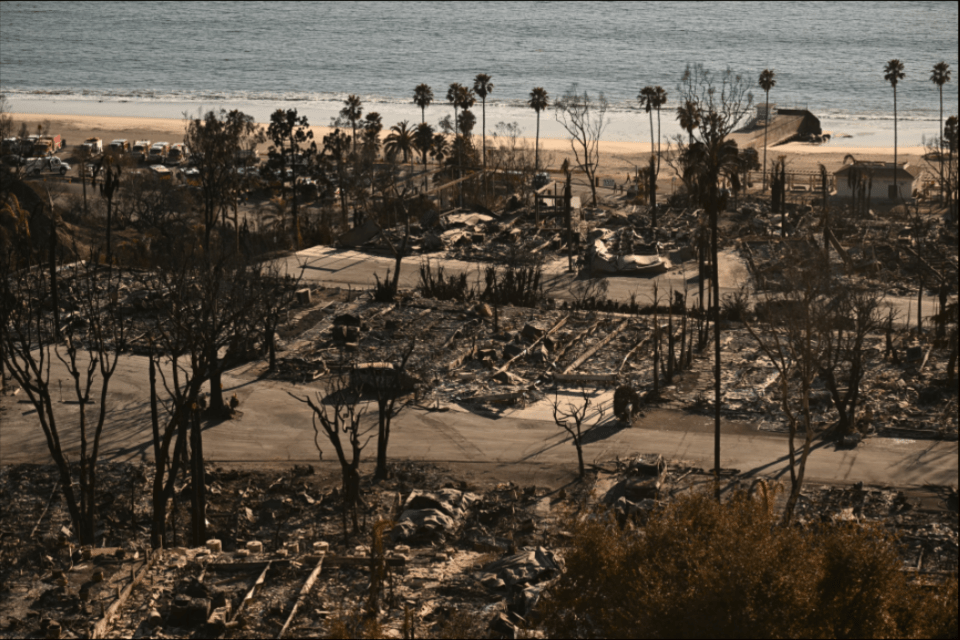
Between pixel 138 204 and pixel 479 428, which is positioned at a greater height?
pixel 138 204

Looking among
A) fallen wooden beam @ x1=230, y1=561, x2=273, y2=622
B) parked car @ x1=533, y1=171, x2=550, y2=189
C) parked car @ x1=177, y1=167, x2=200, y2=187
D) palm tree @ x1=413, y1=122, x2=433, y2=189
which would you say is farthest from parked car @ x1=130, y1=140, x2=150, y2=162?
fallen wooden beam @ x1=230, y1=561, x2=273, y2=622

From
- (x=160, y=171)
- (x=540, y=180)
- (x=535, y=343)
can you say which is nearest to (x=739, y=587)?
(x=535, y=343)

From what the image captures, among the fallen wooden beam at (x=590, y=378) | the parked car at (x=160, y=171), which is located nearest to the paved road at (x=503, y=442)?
the fallen wooden beam at (x=590, y=378)

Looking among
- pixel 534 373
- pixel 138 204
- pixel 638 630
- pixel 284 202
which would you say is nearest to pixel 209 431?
pixel 534 373

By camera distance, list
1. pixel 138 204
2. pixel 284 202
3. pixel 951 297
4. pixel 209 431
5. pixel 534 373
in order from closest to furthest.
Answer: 1. pixel 209 431
2. pixel 534 373
3. pixel 951 297
4. pixel 138 204
5. pixel 284 202

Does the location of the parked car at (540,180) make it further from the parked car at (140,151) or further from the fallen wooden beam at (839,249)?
the parked car at (140,151)

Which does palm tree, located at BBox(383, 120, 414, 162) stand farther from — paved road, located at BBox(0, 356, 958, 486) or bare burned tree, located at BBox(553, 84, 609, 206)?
paved road, located at BBox(0, 356, 958, 486)

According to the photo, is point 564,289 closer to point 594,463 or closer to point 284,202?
point 594,463

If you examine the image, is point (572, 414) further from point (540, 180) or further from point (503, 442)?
point (540, 180)
